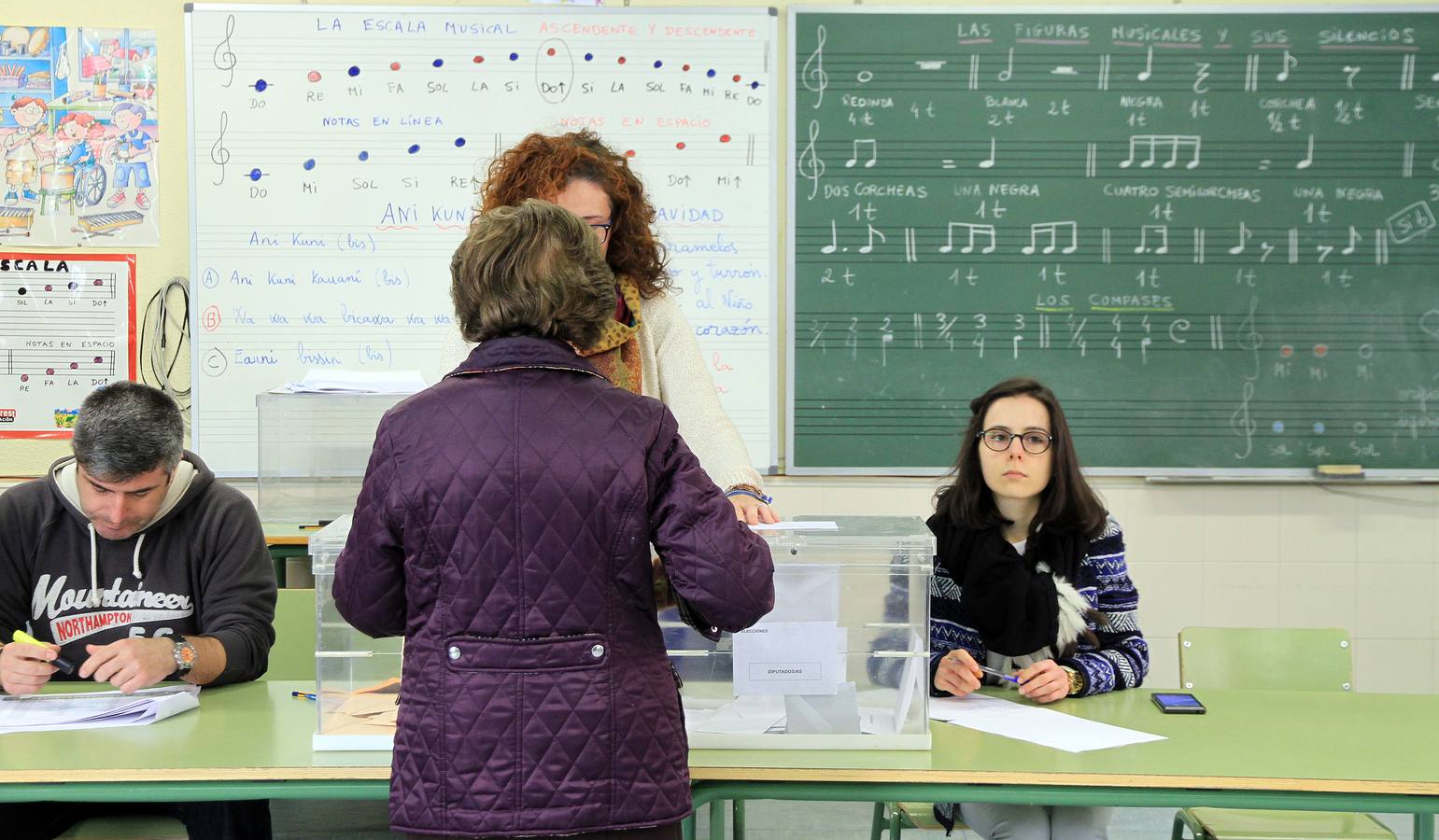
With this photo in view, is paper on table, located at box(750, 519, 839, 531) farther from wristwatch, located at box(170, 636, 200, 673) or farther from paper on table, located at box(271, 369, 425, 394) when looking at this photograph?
paper on table, located at box(271, 369, 425, 394)

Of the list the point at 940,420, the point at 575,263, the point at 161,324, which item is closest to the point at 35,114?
the point at 161,324

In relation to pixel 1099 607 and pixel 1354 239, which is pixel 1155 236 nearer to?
pixel 1354 239

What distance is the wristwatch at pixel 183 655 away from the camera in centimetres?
220

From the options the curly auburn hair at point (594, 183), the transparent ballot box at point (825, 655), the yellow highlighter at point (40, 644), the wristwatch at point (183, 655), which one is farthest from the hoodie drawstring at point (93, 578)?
the transparent ballot box at point (825, 655)

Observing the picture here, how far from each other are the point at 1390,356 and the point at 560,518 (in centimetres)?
343

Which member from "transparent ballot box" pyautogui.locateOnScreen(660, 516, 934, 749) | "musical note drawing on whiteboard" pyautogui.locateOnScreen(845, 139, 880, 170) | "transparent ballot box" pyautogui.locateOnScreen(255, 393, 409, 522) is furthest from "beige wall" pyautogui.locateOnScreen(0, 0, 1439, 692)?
"transparent ballot box" pyautogui.locateOnScreen(660, 516, 934, 749)

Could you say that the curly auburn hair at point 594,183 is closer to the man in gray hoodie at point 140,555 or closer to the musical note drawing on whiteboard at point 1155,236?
the man in gray hoodie at point 140,555

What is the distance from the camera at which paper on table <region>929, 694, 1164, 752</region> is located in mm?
2031

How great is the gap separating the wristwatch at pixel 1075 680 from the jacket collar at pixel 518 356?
124 centimetres

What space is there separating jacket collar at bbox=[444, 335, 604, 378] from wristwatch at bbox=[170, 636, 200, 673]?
107cm

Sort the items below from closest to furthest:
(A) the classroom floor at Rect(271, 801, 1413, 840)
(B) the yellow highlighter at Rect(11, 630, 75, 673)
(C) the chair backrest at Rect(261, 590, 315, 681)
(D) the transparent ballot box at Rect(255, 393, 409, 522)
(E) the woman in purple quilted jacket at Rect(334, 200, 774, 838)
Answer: (E) the woman in purple quilted jacket at Rect(334, 200, 774, 838) < (B) the yellow highlighter at Rect(11, 630, 75, 673) < (C) the chair backrest at Rect(261, 590, 315, 681) < (A) the classroom floor at Rect(271, 801, 1413, 840) < (D) the transparent ballot box at Rect(255, 393, 409, 522)

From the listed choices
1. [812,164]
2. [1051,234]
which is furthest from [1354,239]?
[812,164]

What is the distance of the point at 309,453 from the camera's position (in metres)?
3.96

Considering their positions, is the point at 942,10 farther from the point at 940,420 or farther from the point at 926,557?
the point at 926,557
